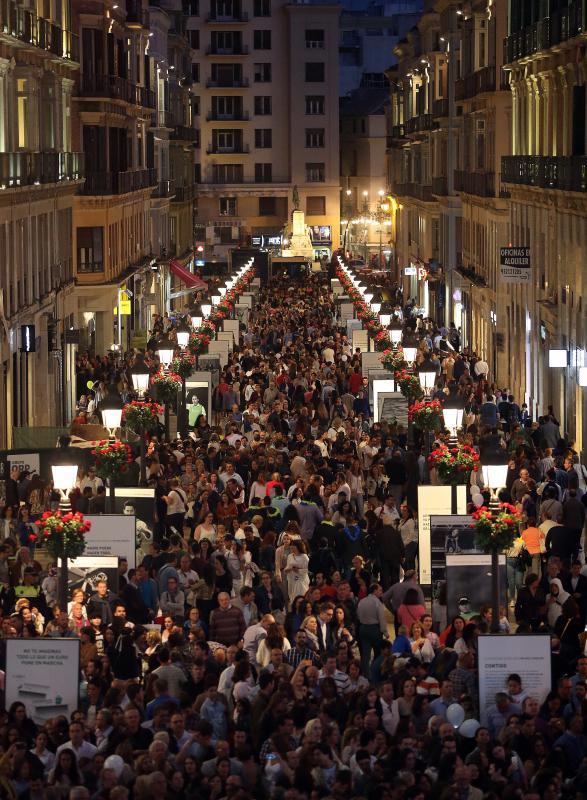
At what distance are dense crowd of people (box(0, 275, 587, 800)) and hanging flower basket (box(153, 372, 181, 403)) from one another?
4001mm

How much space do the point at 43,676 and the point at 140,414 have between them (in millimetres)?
16226

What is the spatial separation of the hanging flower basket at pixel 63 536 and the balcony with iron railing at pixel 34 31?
71.2 ft

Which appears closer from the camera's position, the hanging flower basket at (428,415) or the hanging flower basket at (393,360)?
the hanging flower basket at (428,415)

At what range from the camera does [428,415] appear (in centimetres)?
3716

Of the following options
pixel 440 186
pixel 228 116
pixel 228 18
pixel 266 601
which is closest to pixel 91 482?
pixel 266 601

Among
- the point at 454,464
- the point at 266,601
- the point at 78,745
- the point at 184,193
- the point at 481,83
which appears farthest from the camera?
the point at 184,193

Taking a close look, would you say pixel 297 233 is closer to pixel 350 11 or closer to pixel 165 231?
pixel 165 231

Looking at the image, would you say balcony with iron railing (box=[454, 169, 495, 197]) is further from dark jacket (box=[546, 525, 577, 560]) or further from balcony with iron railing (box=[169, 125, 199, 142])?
dark jacket (box=[546, 525, 577, 560])

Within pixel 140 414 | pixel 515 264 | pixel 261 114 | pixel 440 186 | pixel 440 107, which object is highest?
pixel 261 114

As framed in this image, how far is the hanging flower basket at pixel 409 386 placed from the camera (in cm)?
4222

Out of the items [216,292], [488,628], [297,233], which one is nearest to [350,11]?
[297,233]

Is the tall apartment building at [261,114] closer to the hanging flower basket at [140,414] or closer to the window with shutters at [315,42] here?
the window with shutters at [315,42]

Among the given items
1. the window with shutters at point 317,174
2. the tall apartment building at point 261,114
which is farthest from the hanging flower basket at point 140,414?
the window with shutters at point 317,174

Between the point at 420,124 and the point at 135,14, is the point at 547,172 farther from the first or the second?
the point at 420,124
